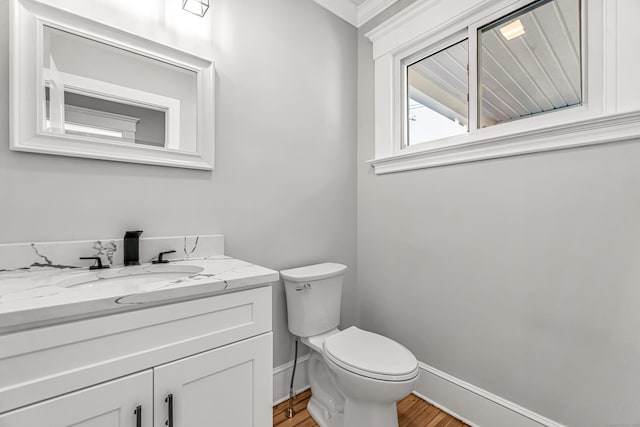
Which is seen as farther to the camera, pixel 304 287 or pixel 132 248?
pixel 304 287

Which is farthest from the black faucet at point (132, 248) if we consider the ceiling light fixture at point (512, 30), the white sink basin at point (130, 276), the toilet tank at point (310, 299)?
the ceiling light fixture at point (512, 30)

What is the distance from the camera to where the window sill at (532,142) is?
1.07 metres

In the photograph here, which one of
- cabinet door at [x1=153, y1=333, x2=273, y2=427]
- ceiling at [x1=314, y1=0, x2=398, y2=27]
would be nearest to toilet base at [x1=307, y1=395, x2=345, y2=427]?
cabinet door at [x1=153, y1=333, x2=273, y2=427]

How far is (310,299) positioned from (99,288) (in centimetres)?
101

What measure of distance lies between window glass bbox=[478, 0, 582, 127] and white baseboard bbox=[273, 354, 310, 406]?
1.83 m

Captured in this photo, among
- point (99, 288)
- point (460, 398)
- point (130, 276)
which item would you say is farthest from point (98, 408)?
point (460, 398)

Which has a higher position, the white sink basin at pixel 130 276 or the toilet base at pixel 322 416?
the white sink basin at pixel 130 276

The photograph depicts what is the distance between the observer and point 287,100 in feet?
5.70

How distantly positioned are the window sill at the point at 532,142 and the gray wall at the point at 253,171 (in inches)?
23.3

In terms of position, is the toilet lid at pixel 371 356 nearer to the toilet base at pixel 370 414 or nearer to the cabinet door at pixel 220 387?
the toilet base at pixel 370 414

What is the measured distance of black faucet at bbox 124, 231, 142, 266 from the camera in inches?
45.6

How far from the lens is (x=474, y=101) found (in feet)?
5.10

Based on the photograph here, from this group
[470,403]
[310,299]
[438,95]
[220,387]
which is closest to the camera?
[220,387]

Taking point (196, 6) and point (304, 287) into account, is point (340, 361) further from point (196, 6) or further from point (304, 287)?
point (196, 6)
